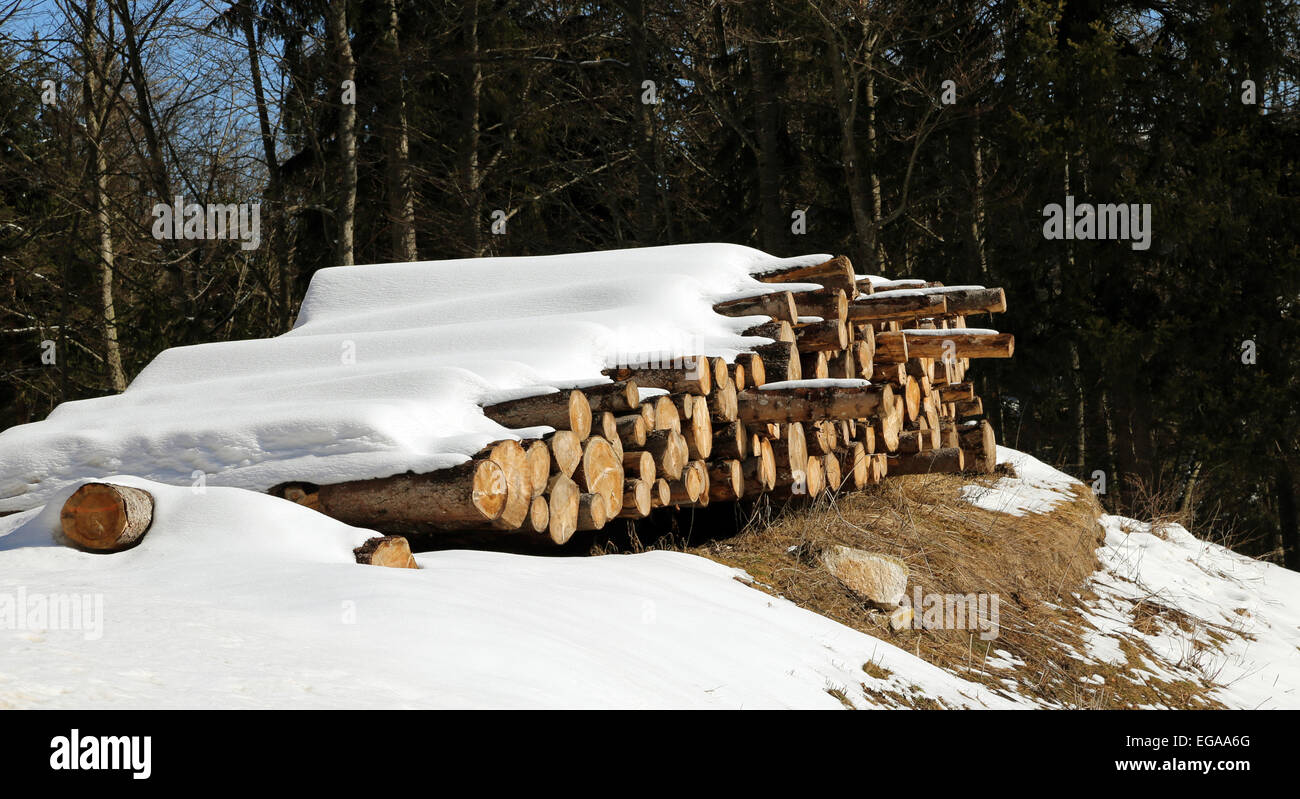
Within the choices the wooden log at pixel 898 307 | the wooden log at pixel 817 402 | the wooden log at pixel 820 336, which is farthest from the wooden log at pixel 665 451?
the wooden log at pixel 898 307

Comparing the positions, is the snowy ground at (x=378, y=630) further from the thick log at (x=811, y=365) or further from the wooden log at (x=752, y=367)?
the thick log at (x=811, y=365)

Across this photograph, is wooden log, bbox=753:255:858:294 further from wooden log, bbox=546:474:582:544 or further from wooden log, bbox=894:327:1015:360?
Result: wooden log, bbox=546:474:582:544

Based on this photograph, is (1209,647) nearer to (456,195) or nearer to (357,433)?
(357,433)

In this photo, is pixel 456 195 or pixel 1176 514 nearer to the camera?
pixel 1176 514

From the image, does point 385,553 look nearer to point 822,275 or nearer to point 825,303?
point 825,303

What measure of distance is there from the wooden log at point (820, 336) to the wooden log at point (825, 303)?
0.07 meters

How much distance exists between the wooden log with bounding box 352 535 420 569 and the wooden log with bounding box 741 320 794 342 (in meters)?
3.02

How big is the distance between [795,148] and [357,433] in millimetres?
Answer: 13144

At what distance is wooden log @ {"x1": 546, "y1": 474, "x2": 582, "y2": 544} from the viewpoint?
17.2 ft

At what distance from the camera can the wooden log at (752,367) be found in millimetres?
6625

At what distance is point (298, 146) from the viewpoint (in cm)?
1731
